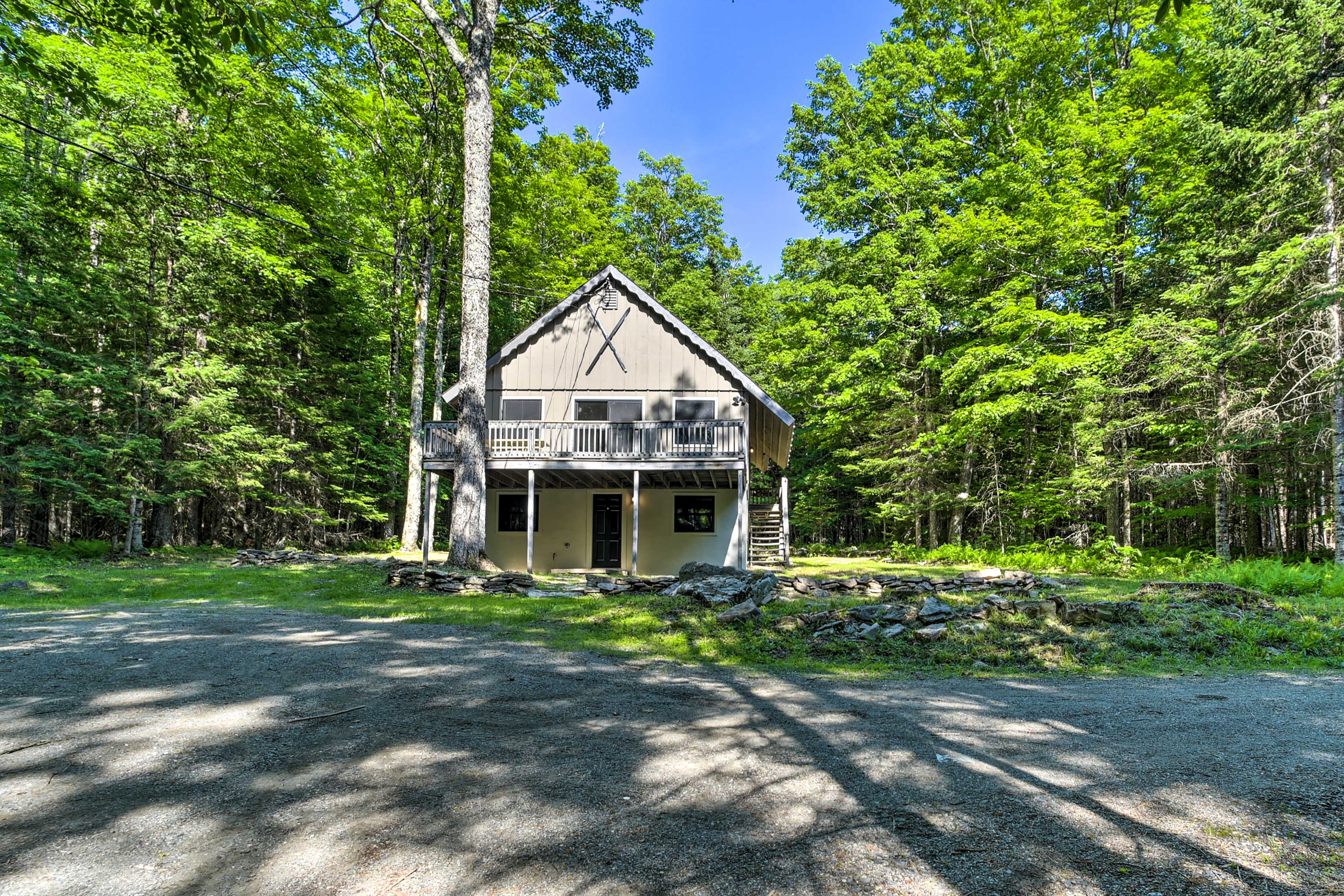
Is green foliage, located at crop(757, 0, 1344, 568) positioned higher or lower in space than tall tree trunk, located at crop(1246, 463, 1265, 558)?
higher

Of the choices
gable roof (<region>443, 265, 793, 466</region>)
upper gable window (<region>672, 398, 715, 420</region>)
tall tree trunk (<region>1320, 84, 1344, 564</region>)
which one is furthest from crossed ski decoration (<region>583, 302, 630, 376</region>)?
tall tree trunk (<region>1320, 84, 1344, 564</region>)

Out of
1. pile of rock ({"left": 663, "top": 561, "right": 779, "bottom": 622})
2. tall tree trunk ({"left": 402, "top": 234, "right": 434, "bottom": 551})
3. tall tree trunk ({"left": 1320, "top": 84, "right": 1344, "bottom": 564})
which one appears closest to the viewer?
pile of rock ({"left": 663, "top": 561, "right": 779, "bottom": 622})

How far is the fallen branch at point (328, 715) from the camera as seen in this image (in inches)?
146

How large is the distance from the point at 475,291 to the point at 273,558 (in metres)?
8.78

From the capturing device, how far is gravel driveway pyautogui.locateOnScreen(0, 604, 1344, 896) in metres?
2.14

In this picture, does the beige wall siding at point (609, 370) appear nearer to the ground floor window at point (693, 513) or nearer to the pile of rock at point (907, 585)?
the ground floor window at point (693, 513)

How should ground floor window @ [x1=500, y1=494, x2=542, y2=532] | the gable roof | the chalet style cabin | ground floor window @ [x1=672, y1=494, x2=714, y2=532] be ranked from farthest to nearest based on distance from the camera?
1. ground floor window @ [x1=672, y1=494, x2=714, y2=532]
2. ground floor window @ [x1=500, y1=494, x2=542, y2=532]
3. the gable roof
4. the chalet style cabin

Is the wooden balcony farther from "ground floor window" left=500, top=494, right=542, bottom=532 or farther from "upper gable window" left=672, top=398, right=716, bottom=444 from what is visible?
"ground floor window" left=500, top=494, right=542, bottom=532

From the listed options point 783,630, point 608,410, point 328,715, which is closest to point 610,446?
point 608,410

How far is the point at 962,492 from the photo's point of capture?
2134 centimetres

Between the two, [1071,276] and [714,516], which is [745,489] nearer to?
[714,516]

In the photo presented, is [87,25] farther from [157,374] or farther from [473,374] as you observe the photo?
[157,374]

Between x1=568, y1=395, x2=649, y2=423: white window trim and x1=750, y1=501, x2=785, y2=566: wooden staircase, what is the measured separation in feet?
20.7

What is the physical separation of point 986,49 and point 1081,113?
19.4 feet
